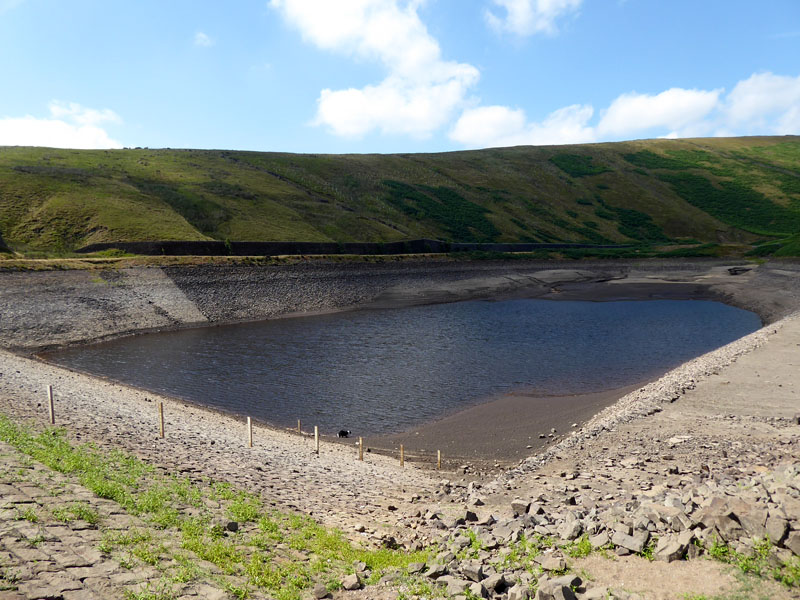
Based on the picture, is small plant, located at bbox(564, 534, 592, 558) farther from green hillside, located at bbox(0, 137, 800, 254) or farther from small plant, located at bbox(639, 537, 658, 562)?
green hillside, located at bbox(0, 137, 800, 254)

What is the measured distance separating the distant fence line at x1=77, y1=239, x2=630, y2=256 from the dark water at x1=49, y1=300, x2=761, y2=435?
2007 cm

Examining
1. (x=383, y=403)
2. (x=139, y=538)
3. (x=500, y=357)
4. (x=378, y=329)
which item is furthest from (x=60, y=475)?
(x=378, y=329)

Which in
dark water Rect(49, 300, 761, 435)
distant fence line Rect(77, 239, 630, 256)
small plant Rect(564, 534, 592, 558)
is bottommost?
dark water Rect(49, 300, 761, 435)

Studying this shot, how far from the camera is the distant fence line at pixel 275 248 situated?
228 feet

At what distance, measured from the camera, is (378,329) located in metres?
56.0

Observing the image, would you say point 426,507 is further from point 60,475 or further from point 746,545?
point 60,475

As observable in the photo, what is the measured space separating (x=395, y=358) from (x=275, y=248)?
41.4 meters

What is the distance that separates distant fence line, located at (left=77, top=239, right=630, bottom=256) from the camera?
69.5m

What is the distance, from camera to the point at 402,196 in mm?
134375

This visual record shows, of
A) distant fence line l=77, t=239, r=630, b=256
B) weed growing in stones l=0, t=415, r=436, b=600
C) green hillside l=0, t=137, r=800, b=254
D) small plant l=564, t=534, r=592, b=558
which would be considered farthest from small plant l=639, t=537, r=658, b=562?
green hillside l=0, t=137, r=800, b=254

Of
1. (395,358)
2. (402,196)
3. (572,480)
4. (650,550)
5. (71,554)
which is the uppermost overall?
(402,196)

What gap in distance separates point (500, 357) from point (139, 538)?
3419 centimetres

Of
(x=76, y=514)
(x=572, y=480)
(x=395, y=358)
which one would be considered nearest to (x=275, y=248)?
(x=395, y=358)

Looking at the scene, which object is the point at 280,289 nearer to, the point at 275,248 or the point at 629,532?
the point at 275,248
